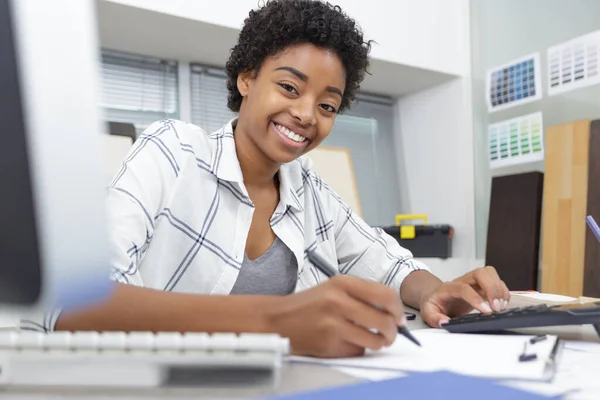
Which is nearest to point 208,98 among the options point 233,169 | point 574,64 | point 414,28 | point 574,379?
point 414,28

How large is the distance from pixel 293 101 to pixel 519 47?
6.41 ft

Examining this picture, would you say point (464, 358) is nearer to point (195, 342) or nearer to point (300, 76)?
point (195, 342)

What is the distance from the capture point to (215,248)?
33.1 inches

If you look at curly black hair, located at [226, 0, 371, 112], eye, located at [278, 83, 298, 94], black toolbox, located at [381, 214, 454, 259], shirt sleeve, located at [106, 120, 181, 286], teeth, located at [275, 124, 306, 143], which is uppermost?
curly black hair, located at [226, 0, 371, 112]

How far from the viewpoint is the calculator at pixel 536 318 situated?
1.72ft

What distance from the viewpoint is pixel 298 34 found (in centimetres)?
96

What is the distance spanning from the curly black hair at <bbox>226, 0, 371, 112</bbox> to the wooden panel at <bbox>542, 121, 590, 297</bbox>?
1374mm

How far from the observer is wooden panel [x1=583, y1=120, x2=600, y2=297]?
1964mm

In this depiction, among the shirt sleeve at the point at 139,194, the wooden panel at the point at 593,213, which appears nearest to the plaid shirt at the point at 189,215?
the shirt sleeve at the point at 139,194

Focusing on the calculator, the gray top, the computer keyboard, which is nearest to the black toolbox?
the gray top

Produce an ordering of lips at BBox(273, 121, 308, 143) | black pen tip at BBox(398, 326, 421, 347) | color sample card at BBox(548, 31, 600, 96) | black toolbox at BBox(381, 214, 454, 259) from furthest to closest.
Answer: black toolbox at BBox(381, 214, 454, 259), color sample card at BBox(548, 31, 600, 96), lips at BBox(273, 121, 308, 143), black pen tip at BBox(398, 326, 421, 347)

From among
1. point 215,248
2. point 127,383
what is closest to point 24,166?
point 127,383

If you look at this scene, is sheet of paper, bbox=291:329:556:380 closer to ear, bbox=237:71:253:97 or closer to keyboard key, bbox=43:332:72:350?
keyboard key, bbox=43:332:72:350

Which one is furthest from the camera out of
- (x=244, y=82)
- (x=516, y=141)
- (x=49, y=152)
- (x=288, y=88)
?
(x=516, y=141)
